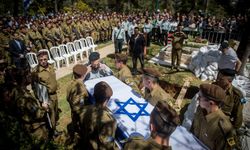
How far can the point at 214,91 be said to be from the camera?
3.32 meters

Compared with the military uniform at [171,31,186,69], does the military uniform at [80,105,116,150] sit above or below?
above

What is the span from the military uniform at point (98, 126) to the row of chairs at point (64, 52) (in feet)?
23.6

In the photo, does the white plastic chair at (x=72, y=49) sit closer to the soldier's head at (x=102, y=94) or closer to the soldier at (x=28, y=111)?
the soldier at (x=28, y=111)

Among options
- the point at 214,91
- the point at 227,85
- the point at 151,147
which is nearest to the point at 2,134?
the point at 151,147

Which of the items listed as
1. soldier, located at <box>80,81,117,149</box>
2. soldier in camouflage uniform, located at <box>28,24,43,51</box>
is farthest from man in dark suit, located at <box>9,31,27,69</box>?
soldier, located at <box>80,81,117,149</box>

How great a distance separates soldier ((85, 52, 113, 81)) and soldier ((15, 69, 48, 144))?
1738mm

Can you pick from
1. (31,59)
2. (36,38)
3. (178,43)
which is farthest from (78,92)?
(36,38)

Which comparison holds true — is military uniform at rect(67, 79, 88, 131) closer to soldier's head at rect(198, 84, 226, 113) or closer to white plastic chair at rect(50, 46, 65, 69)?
soldier's head at rect(198, 84, 226, 113)

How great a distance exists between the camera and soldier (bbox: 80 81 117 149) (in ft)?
10.7

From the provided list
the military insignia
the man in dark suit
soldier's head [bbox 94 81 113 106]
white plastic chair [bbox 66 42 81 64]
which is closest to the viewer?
the military insignia

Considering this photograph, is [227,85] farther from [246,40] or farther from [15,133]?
[246,40]

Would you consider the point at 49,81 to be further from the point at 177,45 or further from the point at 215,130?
the point at 177,45

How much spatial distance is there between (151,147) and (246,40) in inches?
299

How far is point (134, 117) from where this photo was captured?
13.7ft
